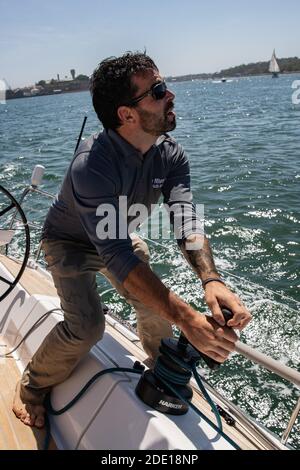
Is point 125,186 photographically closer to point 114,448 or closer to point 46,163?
point 114,448

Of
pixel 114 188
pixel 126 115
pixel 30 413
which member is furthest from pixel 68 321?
pixel 126 115

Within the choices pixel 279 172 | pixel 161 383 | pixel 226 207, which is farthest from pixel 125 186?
pixel 279 172

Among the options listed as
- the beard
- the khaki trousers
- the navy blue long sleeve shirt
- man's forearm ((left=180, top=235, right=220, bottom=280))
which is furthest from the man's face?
the khaki trousers

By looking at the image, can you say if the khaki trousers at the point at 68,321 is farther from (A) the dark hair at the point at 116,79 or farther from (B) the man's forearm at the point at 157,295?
(A) the dark hair at the point at 116,79

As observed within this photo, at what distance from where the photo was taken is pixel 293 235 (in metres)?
5.76

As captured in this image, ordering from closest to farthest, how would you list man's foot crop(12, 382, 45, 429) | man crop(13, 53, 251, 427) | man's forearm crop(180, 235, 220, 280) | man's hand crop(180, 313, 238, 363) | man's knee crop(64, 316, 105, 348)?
man's hand crop(180, 313, 238, 363), man crop(13, 53, 251, 427), man's forearm crop(180, 235, 220, 280), man's knee crop(64, 316, 105, 348), man's foot crop(12, 382, 45, 429)

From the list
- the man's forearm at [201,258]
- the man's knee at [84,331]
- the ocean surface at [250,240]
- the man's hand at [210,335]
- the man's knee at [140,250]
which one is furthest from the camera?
the ocean surface at [250,240]

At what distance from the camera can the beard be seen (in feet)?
6.09

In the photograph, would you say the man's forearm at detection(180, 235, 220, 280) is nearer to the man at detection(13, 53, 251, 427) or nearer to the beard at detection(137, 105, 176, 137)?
the man at detection(13, 53, 251, 427)

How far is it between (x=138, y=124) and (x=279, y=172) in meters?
7.32

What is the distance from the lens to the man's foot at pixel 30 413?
203cm

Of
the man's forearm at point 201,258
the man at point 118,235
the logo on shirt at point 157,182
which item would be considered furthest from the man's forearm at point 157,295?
the logo on shirt at point 157,182

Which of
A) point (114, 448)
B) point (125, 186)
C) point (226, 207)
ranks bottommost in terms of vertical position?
point (226, 207)

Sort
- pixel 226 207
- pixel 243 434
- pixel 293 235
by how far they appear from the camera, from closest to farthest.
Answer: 1. pixel 243 434
2. pixel 293 235
3. pixel 226 207
